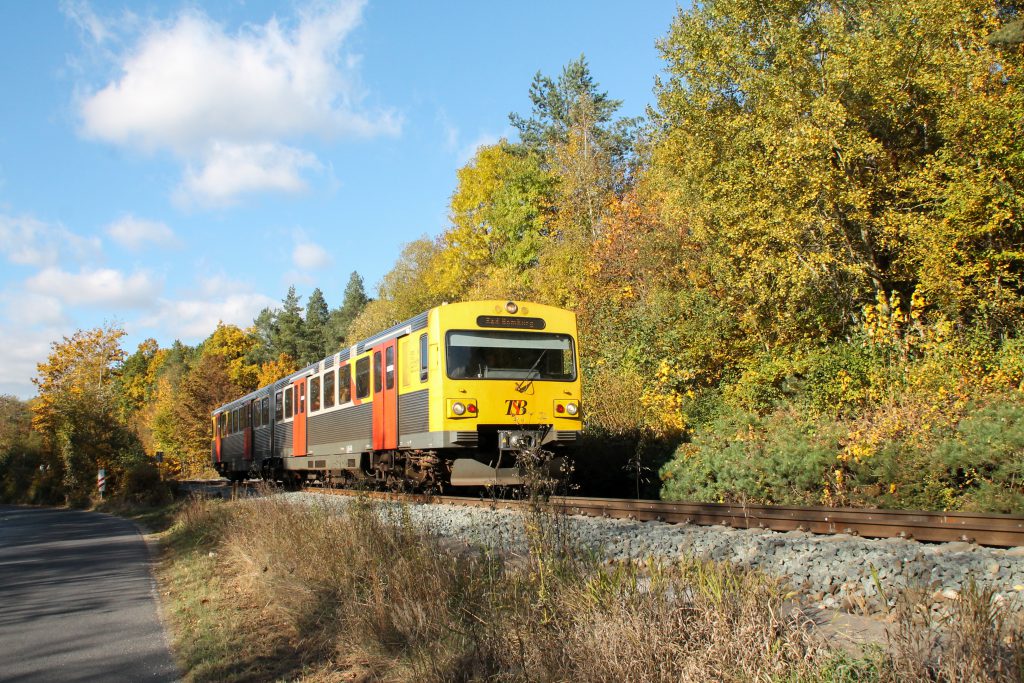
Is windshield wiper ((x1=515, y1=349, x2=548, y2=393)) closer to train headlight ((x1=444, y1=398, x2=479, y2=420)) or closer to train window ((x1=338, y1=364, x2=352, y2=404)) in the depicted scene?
train headlight ((x1=444, y1=398, x2=479, y2=420))

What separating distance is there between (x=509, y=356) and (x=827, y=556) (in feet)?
25.5

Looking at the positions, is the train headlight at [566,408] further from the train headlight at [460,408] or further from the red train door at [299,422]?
the red train door at [299,422]

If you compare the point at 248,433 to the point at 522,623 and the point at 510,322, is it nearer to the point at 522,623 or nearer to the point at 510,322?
Answer: the point at 510,322

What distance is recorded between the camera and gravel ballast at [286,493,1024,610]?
5203mm

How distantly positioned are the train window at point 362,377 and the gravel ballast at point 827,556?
7216 mm

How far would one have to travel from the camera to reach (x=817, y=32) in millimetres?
20531

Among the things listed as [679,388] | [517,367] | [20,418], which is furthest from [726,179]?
[20,418]

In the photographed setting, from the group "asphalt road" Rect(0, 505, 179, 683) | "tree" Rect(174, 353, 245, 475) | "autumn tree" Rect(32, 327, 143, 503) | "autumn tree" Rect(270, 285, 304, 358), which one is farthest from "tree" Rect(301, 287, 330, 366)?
"asphalt road" Rect(0, 505, 179, 683)

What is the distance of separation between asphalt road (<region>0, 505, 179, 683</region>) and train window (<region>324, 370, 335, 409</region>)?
4910 mm

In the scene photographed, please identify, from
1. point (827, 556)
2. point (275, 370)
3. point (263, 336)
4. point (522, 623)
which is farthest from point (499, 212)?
point (263, 336)

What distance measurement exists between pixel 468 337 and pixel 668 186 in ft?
40.0

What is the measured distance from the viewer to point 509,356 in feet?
44.5

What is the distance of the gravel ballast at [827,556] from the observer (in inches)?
205

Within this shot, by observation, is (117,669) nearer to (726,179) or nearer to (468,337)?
(468,337)
